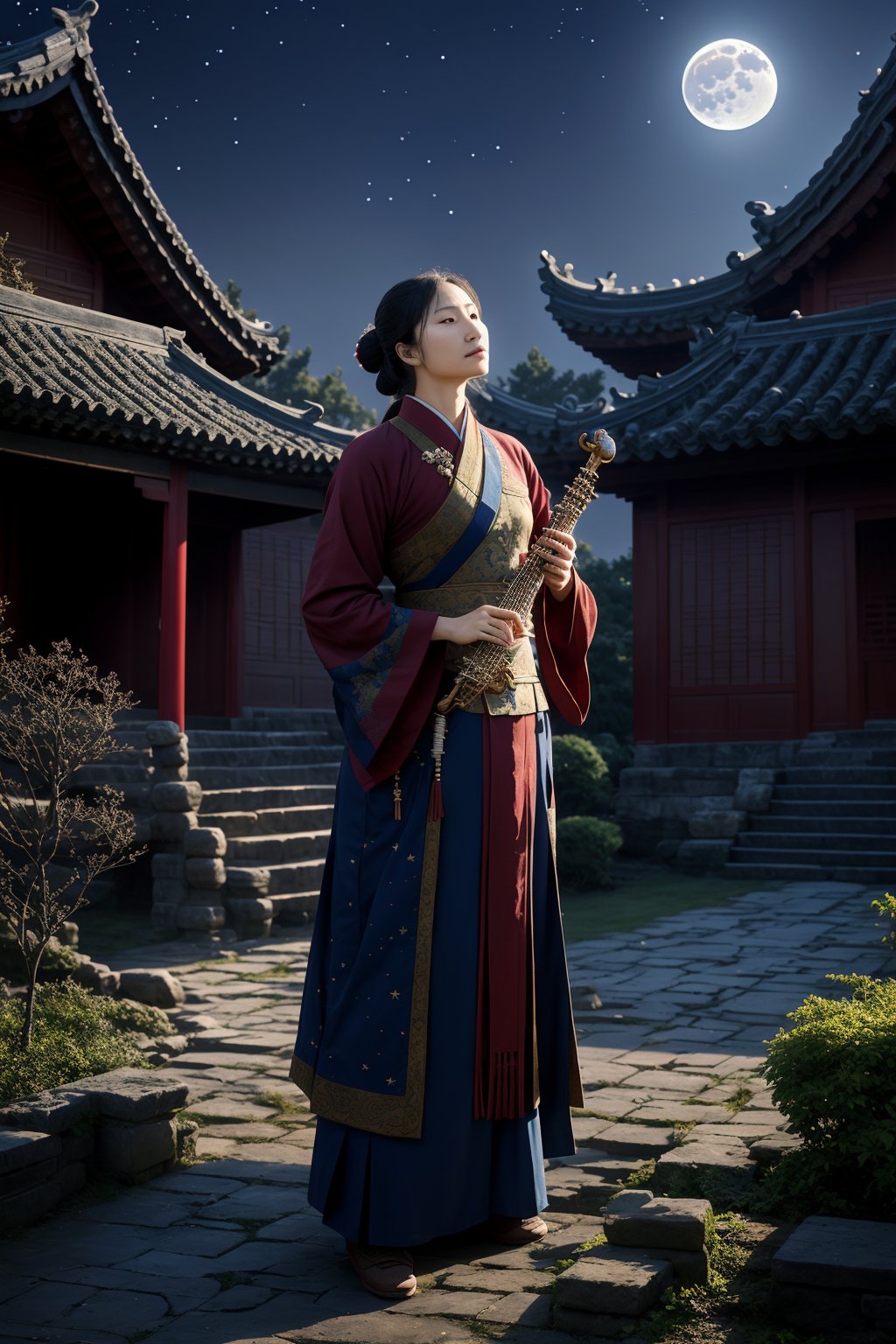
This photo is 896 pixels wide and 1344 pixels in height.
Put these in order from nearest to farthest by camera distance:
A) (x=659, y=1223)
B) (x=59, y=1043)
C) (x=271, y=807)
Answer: (x=659, y=1223), (x=59, y=1043), (x=271, y=807)

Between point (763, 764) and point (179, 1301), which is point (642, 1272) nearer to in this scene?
point (179, 1301)

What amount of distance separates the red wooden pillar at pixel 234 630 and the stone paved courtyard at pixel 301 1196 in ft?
22.5

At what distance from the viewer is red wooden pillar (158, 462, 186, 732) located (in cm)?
1149

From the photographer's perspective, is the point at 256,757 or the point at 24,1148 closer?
the point at 24,1148

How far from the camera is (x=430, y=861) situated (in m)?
3.27

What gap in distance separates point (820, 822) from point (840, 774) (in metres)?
0.81

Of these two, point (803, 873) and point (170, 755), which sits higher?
point (170, 755)

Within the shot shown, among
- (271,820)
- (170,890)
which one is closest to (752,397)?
(271,820)

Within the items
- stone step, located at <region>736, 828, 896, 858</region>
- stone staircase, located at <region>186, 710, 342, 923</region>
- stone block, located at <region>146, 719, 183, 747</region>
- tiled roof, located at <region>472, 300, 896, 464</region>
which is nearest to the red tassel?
stone staircase, located at <region>186, 710, 342, 923</region>

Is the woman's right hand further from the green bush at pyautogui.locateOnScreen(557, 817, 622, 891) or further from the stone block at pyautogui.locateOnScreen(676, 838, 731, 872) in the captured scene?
the stone block at pyautogui.locateOnScreen(676, 838, 731, 872)

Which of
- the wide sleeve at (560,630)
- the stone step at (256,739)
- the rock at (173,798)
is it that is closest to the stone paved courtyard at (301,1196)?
the wide sleeve at (560,630)

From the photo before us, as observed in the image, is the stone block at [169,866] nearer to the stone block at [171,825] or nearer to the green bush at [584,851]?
the stone block at [171,825]

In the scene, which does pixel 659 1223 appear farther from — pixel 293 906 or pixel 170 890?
pixel 293 906

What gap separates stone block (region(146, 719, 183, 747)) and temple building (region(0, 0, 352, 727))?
2.91 ft
